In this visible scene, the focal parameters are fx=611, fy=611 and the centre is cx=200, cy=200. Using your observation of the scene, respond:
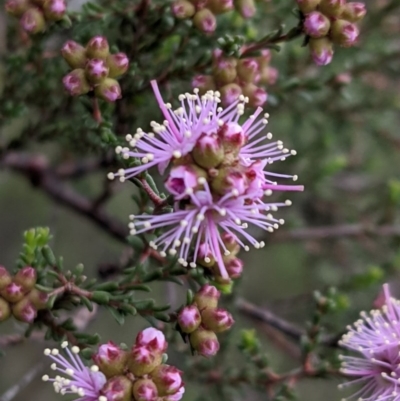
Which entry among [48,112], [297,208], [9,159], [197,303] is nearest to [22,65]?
[48,112]

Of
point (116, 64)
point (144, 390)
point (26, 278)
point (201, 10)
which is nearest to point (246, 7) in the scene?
point (201, 10)

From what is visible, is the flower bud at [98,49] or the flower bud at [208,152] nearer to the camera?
the flower bud at [208,152]

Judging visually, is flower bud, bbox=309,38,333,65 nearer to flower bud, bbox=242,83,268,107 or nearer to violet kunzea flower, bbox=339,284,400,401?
flower bud, bbox=242,83,268,107

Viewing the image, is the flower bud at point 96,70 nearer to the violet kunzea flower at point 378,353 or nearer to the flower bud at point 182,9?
the flower bud at point 182,9

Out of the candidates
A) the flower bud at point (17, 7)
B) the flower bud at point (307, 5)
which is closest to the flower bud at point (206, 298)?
the flower bud at point (307, 5)

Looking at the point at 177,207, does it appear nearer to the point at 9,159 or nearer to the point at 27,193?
the point at 9,159

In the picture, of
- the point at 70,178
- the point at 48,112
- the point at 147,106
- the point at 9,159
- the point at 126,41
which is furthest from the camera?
the point at 70,178
